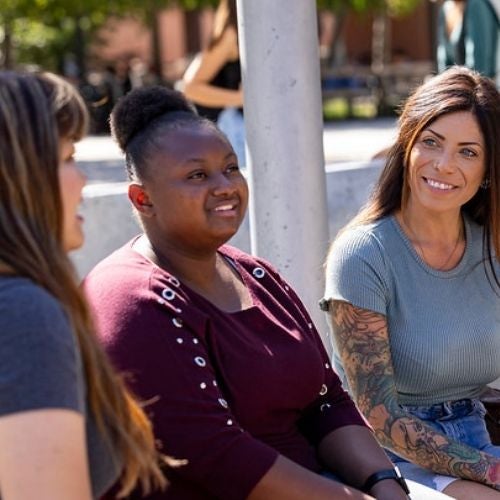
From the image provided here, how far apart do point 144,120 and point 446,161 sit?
100 cm

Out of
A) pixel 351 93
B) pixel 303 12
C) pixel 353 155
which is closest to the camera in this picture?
pixel 303 12

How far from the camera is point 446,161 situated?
3467 mm

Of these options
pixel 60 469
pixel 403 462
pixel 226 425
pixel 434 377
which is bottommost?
pixel 403 462

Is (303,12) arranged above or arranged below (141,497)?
above

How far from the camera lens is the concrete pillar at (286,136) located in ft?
12.6

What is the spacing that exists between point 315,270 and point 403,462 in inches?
33.2

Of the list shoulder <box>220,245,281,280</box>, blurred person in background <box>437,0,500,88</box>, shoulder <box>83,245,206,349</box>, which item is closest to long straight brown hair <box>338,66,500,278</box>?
shoulder <box>220,245,281,280</box>

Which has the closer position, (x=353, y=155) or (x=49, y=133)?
(x=49, y=133)

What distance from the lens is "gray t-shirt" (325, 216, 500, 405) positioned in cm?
331

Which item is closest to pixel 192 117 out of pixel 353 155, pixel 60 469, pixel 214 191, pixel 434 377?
pixel 214 191

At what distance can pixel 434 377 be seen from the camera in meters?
3.33

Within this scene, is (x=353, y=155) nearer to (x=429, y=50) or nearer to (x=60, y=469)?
(x=60, y=469)

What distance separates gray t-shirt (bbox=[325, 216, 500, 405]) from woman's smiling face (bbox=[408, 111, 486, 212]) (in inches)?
5.6

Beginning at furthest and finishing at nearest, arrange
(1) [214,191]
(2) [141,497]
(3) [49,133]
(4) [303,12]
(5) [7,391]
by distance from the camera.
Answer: (4) [303,12] → (1) [214,191] → (2) [141,497] → (3) [49,133] → (5) [7,391]
